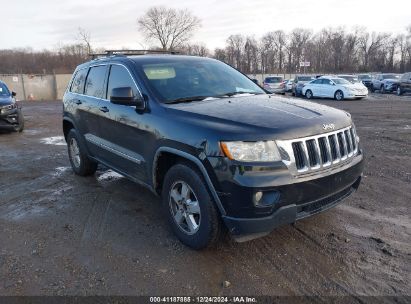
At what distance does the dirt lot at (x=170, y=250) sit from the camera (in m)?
3.09

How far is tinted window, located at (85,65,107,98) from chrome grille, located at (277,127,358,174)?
9.52 ft

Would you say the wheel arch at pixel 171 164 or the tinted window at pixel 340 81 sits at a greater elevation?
the tinted window at pixel 340 81

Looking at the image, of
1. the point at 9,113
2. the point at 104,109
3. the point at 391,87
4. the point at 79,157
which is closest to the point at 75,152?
the point at 79,157

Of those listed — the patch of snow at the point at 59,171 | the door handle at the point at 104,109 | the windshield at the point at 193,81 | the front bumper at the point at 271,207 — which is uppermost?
the windshield at the point at 193,81

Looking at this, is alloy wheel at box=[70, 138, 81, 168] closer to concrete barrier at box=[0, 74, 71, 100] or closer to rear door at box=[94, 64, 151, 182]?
rear door at box=[94, 64, 151, 182]

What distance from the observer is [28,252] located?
374cm

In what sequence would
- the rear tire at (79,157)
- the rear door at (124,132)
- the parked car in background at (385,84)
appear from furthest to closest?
the parked car in background at (385,84), the rear tire at (79,157), the rear door at (124,132)

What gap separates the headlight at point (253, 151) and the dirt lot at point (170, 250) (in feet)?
3.32

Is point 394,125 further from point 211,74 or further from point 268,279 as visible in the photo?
point 268,279

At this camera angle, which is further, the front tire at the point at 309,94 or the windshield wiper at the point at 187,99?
the front tire at the point at 309,94

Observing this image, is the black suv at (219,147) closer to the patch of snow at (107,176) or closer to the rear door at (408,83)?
the patch of snow at (107,176)

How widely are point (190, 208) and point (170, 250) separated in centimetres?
50

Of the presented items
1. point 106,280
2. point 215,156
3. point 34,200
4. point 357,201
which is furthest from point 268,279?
point 34,200

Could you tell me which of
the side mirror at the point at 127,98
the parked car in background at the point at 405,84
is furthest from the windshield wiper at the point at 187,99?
the parked car in background at the point at 405,84
